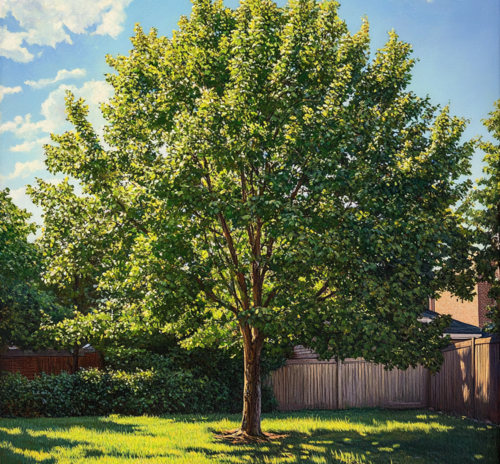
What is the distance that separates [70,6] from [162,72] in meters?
2.23

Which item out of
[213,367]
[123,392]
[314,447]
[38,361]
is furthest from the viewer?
[38,361]

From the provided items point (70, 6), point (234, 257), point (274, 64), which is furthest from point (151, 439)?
point (70, 6)

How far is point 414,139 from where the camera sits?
38.4 ft

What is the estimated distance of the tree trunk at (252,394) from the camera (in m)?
12.3

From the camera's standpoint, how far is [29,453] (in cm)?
1029

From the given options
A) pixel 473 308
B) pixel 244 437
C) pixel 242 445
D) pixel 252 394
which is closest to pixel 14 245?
pixel 252 394

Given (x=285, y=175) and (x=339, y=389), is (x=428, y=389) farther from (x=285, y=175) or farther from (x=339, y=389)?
(x=285, y=175)

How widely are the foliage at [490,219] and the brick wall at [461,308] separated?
16.1 m

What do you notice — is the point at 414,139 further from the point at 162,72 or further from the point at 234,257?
the point at 162,72

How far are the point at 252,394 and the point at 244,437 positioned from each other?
96 cm

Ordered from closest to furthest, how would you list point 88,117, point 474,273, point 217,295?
point 474,273 < point 88,117 < point 217,295

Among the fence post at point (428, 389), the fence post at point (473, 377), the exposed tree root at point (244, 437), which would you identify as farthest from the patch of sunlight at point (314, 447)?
the fence post at point (428, 389)

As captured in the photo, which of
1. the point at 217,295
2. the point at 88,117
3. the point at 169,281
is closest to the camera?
the point at 169,281

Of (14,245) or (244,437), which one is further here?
(14,245)
